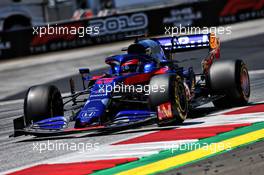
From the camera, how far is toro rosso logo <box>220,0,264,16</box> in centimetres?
3275

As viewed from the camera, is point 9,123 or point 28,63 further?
point 28,63

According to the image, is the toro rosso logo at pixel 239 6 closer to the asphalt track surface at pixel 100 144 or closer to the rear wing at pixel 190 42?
the asphalt track surface at pixel 100 144

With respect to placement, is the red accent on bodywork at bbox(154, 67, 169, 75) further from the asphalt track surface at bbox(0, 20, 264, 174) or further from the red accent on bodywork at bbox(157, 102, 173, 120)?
the red accent on bodywork at bbox(157, 102, 173, 120)

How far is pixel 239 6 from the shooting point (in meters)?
33.2

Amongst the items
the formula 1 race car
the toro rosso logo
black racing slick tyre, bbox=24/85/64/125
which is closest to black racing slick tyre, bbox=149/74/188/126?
the formula 1 race car

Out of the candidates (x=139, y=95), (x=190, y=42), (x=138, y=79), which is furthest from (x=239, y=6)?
(x=139, y=95)

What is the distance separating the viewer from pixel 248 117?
35.2 feet

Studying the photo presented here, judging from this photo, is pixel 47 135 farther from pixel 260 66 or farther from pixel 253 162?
pixel 260 66

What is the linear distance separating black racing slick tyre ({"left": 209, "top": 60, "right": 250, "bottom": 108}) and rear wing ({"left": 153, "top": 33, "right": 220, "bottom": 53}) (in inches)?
44.3

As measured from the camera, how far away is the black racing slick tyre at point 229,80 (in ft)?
38.5

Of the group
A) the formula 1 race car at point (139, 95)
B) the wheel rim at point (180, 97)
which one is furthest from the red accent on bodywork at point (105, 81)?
the wheel rim at point (180, 97)

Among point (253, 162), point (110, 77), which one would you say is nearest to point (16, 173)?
point (253, 162)

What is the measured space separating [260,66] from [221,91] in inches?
307

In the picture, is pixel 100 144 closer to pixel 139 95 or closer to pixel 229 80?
pixel 139 95
